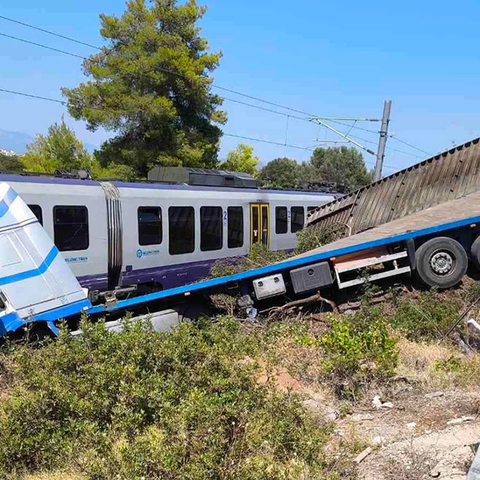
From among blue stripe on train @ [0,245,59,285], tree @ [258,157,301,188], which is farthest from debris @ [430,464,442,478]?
tree @ [258,157,301,188]

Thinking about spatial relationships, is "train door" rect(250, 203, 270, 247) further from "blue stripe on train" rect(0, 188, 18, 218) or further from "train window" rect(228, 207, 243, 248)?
"blue stripe on train" rect(0, 188, 18, 218)

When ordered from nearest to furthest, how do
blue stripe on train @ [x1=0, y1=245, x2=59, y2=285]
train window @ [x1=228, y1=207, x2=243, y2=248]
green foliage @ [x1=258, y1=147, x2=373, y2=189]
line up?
blue stripe on train @ [x1=0, y1=245, x2=59, y2=285], train window @ [x1=228, y1=207, x2=243, y2=248], green foliage @ [x1=258, y1=147, x2=373, y2=189]

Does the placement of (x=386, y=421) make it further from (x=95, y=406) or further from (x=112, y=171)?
(x=112, y=171)

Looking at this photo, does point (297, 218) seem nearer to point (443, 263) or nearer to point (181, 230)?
point (181, 230)

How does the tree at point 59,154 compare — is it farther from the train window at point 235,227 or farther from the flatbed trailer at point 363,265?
the flatbed trailer at point 363,265

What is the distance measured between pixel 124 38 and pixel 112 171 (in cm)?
666

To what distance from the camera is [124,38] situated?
2561cm

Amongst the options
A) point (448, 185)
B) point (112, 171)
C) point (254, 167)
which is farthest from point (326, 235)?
point (254, 167)

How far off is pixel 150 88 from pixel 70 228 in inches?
659

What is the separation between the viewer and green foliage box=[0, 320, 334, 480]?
132 inches

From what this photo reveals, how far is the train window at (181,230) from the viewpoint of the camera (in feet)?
38.5

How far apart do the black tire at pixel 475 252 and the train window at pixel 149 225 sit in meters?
6.27

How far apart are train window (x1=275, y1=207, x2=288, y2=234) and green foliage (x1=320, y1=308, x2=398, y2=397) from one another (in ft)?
32.3

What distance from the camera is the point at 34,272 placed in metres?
7.01
